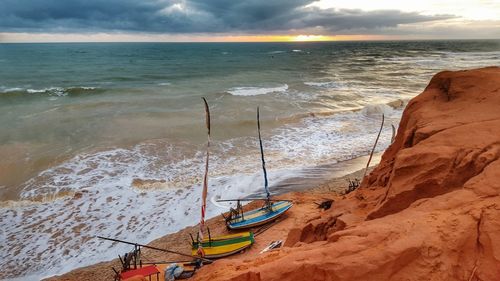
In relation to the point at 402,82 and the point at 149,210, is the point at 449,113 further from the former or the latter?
the point at 402,82

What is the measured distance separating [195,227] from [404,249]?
38.9ft

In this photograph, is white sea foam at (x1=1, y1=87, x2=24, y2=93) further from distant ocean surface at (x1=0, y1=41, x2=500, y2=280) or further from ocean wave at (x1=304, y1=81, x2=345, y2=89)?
ocean wave at (x1=304, y1=81, x2=345, y2=89)

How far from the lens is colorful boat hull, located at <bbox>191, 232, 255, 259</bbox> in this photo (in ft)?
42.3

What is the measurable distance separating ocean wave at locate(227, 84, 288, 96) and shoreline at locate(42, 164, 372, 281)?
2934cm

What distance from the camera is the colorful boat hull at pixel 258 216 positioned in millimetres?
14938

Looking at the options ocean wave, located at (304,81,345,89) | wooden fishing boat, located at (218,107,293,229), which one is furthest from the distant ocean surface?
ocean wave, located at (304,81,345,89)

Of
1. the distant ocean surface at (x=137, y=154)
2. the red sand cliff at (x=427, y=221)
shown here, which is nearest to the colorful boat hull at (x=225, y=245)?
the distant ocean surface at (x=137, y=154)

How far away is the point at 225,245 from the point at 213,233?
1.75m

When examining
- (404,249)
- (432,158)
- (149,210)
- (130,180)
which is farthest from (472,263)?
(130,180)

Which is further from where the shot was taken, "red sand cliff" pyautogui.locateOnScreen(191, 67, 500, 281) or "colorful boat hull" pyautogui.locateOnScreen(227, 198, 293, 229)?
"colorful boat hull" pyautogui.locateOnScreen(227, 198, 293, 229)

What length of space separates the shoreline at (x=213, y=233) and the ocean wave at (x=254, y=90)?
29.3 m

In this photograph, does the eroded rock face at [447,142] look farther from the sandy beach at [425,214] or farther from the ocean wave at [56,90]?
the ocean wave at [56,90]

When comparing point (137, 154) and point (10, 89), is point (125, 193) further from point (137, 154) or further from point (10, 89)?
point (10, 89)

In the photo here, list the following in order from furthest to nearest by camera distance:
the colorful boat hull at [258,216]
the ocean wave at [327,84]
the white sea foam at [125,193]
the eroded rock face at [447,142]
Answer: the ocean wave at [327,84] → the colorful boat hull at [258,216] → the white sea foam at [125,193] → the eroded rock face at [447,142]
